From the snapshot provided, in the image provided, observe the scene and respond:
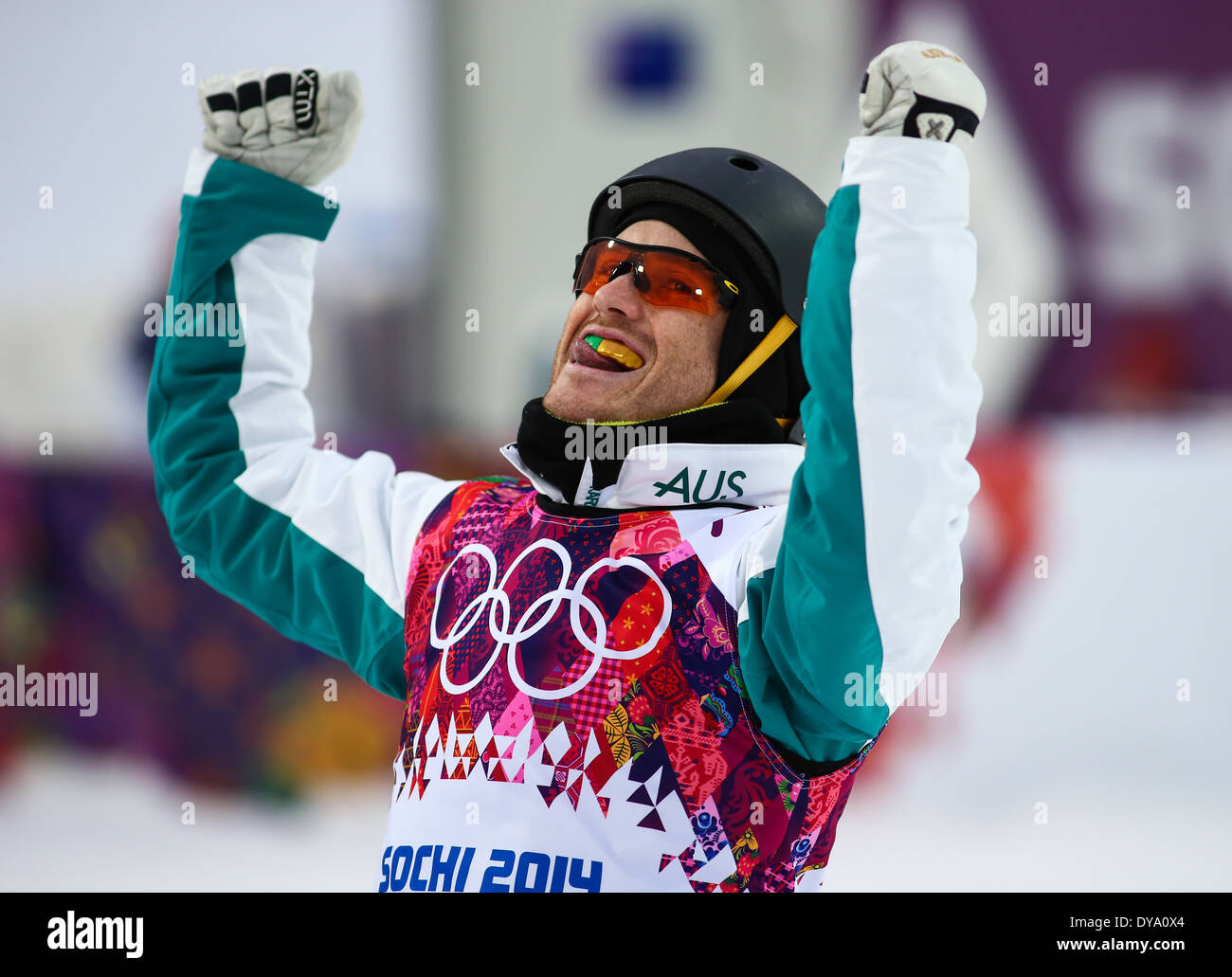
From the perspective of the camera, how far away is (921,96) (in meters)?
1.58

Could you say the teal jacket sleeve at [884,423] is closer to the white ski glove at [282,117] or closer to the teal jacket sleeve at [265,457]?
the teal jacket sleeve at [265,457]

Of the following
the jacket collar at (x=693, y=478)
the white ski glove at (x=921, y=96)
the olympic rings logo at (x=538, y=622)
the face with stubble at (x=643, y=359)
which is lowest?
the olympic rings logo at (x=538, y=622)

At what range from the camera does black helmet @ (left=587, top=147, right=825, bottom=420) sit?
2.12m

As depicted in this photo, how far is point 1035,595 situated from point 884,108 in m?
3.75

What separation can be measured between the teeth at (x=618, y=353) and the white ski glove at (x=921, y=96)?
582mm

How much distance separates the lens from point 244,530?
2348 millimetres

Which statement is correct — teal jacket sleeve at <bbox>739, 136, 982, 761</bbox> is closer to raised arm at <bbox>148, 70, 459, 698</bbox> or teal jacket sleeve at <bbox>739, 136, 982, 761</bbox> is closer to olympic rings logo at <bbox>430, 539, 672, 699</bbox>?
olympic rings logo at <bbox>430, 539, 672, 699</bbox>

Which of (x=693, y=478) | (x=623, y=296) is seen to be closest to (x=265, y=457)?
(x=623, y=296)

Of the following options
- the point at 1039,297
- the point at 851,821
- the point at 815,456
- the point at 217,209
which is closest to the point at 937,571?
the point at 815,456

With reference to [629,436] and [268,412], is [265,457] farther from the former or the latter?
[629,436]

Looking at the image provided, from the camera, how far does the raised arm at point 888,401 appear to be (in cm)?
154

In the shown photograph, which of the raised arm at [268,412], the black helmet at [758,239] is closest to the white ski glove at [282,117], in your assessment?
the raised arm at [268,412]

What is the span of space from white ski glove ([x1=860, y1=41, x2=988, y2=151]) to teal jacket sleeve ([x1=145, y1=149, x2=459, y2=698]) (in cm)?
98

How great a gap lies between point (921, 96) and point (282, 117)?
51.6 inches
